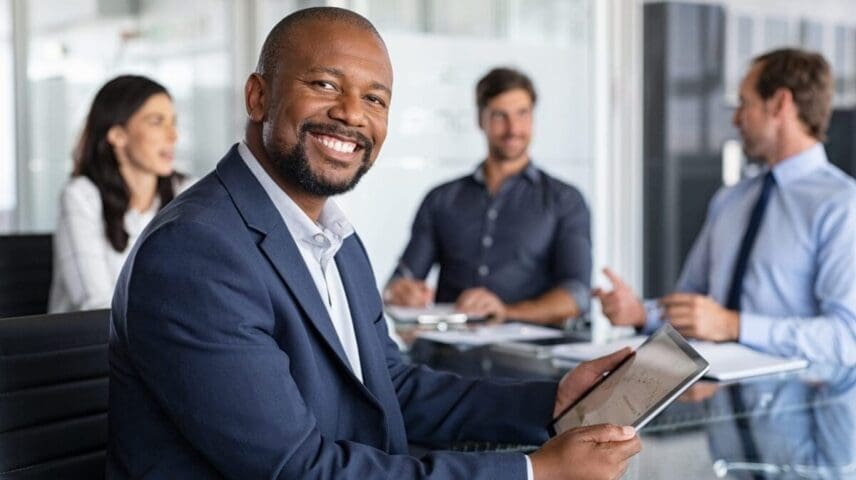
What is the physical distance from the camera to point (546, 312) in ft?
11.7

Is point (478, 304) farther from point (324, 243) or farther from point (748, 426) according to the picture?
point (324, 243)

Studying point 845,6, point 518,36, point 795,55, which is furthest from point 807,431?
point 845,6

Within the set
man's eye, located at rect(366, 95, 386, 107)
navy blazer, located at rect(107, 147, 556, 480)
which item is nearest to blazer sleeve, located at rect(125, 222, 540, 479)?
navy blazer, located at rect(107, 147, 556, 480)

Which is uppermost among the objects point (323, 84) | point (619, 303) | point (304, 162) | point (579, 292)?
point (323, 84)

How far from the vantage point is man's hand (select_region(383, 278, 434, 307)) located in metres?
3.41

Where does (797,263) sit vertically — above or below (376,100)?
below

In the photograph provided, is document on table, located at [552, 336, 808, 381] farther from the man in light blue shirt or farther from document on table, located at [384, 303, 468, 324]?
document on table, located at [384, 303, 468, 324]

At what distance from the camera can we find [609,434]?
1.38 metres

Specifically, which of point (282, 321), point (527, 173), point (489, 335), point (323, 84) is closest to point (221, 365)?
point (282, 321)

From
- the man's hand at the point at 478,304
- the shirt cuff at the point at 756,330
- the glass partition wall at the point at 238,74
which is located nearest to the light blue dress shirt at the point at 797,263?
the shirt cuff at the point at 756,330

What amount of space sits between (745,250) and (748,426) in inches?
45.5

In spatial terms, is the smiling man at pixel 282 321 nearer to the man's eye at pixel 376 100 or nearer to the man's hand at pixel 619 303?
the man's eye at pixel 376 100

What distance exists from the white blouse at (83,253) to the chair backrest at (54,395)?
1.64m

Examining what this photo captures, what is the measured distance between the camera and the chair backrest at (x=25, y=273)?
3600 mm
